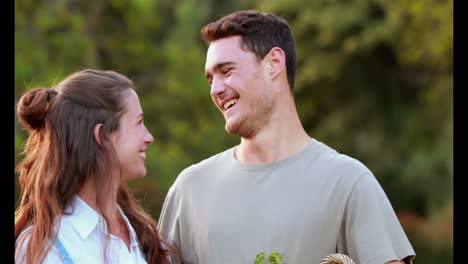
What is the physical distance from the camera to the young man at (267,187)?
257 cm

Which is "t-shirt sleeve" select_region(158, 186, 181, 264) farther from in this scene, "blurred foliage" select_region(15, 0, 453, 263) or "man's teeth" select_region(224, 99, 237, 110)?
"blurred foliage" select_region(15, 0, 453, 263)

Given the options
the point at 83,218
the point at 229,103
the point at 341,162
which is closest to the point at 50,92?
the point at 83,218

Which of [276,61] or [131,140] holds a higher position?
[276,61]

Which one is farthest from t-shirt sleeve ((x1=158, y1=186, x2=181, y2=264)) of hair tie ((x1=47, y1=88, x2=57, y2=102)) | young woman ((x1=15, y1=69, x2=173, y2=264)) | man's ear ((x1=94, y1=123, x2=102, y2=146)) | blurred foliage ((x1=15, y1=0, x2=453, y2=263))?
blurred foliage ((x1=15, y1=0, x2=453, y2=263))

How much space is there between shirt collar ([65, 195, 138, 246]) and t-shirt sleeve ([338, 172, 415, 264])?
0.68m

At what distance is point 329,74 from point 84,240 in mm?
12666

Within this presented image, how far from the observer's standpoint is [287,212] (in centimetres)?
265

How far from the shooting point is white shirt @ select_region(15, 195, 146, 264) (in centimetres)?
235

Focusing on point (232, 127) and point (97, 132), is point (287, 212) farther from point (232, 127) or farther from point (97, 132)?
point (97, 132)

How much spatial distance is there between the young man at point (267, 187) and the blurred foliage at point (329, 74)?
10453 mm

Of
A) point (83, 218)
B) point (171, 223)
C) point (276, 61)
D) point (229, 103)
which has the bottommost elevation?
point (171, 223)

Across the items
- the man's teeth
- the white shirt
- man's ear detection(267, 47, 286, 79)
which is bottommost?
the white shirt
